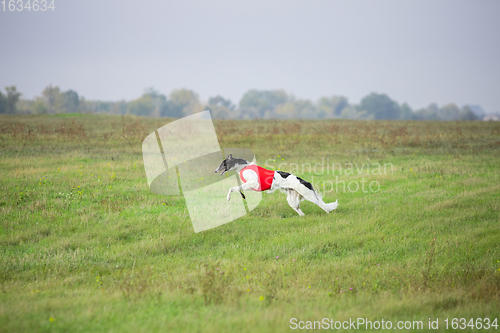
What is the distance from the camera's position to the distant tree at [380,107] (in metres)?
172

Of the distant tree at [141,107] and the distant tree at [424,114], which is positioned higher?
the distant tree at [141,107]

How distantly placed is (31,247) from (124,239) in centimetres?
198

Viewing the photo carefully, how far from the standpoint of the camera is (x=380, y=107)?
17462 centimetres

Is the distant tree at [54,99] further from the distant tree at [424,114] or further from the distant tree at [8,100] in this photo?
the distant tree at [424,114]

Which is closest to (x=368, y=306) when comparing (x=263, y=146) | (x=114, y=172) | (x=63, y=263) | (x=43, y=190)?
(x=63, y=263)

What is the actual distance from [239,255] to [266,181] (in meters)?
2.60

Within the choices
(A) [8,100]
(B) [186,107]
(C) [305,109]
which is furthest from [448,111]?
(A) [8,100]

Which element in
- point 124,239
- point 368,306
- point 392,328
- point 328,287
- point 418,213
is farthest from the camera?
point 418,213

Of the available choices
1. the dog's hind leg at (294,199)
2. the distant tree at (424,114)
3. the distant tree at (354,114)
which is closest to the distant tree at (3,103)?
the dog's hind leg at (294,199)

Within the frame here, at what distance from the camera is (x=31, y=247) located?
8.29 meters

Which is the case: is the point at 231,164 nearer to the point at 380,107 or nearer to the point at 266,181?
the point at 266,181

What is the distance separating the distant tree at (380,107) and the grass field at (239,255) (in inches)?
6546

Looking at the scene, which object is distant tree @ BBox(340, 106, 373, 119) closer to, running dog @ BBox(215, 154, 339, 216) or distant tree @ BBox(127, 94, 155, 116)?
distant tree @ BBox(127, 94, 155, 116)

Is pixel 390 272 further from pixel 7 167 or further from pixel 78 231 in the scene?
pixel 7 167
